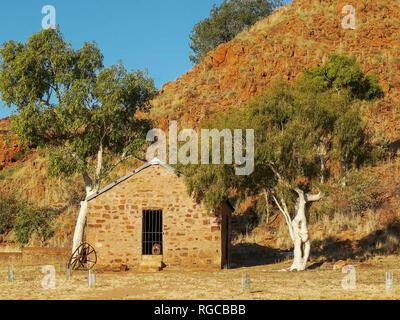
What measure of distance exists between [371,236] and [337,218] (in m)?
3.39

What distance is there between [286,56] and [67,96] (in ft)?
99.4

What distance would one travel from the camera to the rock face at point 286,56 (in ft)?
182

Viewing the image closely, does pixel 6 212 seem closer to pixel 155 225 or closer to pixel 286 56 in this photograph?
pixel 155 225

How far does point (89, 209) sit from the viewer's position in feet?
95.9

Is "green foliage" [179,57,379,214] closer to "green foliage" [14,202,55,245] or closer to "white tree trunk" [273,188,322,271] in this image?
"white tree trunk" [273,188,322,271]

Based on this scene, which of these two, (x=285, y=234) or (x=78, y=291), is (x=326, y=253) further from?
(x=78, y=291)

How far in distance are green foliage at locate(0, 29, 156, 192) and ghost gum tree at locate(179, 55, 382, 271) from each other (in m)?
6.35

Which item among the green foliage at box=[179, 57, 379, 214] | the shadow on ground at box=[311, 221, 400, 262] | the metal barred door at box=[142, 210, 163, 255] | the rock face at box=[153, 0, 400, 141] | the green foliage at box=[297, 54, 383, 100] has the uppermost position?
the rock face at box=[153, 0, 400, 141]

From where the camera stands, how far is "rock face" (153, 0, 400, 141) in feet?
182

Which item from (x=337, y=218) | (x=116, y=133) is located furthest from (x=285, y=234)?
(x=116, y=133)

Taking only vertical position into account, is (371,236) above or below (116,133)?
below

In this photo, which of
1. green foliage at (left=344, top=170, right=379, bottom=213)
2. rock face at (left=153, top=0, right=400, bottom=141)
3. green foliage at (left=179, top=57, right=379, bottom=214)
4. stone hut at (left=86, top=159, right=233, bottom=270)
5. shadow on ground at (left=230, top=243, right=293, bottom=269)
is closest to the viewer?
green foliage at (left=179, top=57, right=379, bottom=214)

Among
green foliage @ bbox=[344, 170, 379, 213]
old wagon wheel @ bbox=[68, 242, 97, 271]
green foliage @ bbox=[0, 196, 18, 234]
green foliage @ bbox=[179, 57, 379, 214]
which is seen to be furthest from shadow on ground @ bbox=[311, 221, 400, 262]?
green foliage @ bbox=[0, 196, 18, 234]

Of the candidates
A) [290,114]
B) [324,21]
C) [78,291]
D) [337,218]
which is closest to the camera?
[78,291]
